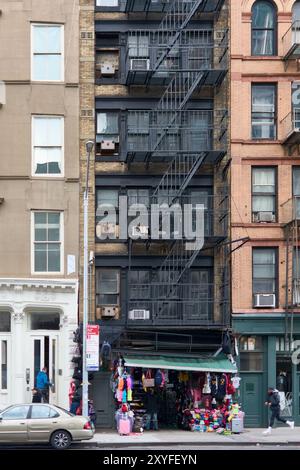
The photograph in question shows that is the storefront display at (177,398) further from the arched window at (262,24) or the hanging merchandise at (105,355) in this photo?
the arched window at (262,24)

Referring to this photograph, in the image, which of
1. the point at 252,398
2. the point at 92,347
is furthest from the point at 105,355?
the point at 252,398

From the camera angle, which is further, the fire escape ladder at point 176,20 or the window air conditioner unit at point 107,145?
the window air conditioner unit at point 107,145

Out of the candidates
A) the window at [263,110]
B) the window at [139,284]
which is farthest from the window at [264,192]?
the window at [139,284]

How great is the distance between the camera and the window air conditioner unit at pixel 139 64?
29.7m

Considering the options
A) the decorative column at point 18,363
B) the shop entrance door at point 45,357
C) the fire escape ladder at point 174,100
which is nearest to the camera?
the decorative column at point 18,363

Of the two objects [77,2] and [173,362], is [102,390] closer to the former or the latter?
[173,362]

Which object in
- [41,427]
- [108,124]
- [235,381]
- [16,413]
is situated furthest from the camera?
[108,124]

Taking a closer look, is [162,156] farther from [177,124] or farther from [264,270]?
[264,270]

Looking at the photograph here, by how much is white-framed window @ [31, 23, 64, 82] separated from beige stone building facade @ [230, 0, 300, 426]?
263 inches

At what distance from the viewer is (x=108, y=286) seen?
29922 millimetres

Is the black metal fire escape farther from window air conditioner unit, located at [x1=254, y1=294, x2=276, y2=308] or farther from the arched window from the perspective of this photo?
window air conditioner unit, located at [x1=254, y1=294, x2=276, y2=308]

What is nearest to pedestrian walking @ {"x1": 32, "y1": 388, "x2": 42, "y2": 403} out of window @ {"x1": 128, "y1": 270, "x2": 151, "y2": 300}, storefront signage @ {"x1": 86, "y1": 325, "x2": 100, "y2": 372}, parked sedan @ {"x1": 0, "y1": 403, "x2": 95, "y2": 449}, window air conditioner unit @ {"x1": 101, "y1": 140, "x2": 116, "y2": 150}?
storefront signage @ {"x1": 86, "y1": 325, "x2": 100, "y2": 372}

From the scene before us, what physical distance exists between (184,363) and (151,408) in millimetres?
2122

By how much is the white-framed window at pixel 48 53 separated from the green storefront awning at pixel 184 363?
11.1 metres
